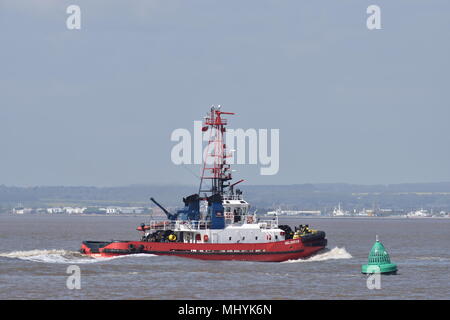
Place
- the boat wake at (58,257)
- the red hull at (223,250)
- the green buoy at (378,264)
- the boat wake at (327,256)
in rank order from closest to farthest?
the green buoy at (378,264), the boat wake at (58,257), the red hull at (223,250), the boat wake at (327,256)

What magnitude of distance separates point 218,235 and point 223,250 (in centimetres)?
145

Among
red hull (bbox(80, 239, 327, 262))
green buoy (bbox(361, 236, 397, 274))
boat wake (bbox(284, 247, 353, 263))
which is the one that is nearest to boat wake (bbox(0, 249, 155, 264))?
red hull (bbox(80, 239, 327, 262))

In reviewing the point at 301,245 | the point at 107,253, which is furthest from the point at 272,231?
the point at 107,253

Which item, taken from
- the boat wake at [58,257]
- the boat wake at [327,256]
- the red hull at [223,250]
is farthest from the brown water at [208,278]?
the red hull at [223,250]

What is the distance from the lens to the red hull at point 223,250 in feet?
207

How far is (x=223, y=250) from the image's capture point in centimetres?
6322

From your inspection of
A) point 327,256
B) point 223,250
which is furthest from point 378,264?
point 327,256

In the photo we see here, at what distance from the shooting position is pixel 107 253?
2559 inches

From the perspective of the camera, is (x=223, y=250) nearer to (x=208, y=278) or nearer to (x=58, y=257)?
(x=208, y=278)

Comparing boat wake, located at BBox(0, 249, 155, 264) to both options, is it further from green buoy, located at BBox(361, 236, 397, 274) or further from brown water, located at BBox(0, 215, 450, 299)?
green buoy, located at BBox(361, 236, 397, 274)

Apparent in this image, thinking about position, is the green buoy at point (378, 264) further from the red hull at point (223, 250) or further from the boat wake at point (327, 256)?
the boat wake at point (327, 256)

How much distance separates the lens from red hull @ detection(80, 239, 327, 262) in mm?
63156
